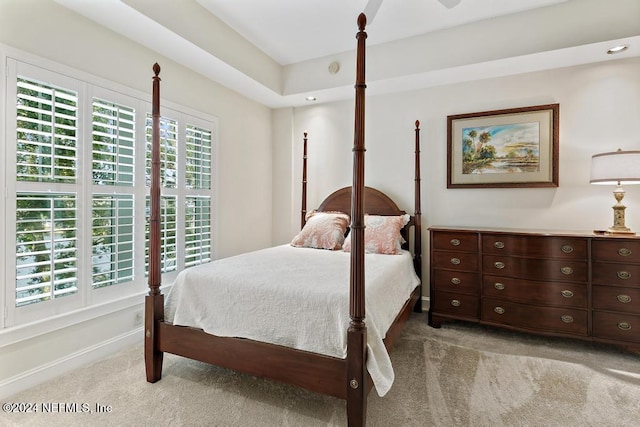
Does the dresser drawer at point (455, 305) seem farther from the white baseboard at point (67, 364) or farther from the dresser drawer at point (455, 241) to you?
the white baseboard at point (67, 364)

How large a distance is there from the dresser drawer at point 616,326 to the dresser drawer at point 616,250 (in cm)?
43

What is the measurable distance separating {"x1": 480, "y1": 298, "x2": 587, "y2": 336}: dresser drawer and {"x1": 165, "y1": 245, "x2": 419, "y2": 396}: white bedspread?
1026 millimetres

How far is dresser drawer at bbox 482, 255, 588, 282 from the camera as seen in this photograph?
2469 mm

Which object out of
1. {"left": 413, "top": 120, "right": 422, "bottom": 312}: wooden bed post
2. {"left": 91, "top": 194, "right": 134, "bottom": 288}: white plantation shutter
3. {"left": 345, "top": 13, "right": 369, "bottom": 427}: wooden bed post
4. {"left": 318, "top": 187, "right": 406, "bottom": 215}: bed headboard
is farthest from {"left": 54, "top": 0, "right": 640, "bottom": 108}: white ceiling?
{"left": 345, "top": 13, "right": 369, "bottom": 427}: wooden bed post

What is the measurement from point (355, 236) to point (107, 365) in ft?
6.91

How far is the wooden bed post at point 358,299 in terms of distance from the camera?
4.75 feet

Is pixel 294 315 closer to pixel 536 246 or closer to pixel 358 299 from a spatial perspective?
pixel 358 299

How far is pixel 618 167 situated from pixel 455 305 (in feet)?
5.55

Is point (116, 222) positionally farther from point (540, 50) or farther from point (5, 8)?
point (540, 50)

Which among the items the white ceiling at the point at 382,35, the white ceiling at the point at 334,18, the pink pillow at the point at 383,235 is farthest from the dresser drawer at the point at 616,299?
the white ceiling at the point at 334,18

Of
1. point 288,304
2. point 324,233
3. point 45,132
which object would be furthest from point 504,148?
point 45,132

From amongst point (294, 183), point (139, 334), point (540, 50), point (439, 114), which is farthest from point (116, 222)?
point (540, 50)

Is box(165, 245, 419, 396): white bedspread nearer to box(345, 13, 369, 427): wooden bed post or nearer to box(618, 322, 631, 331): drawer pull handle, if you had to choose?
box(345, 13, 369, 427): wooden bed post

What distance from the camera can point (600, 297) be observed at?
2.41 meters
